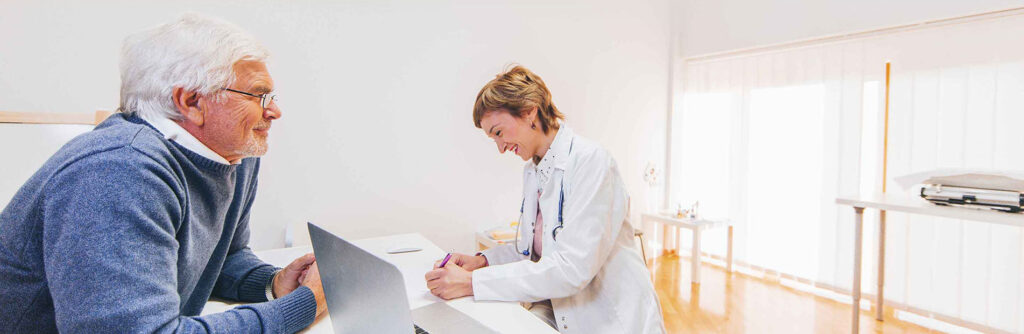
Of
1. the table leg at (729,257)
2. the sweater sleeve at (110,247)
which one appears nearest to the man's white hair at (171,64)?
the sweater sleeve at (110,247)

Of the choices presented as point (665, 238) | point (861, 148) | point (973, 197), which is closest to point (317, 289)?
point (973, 197)

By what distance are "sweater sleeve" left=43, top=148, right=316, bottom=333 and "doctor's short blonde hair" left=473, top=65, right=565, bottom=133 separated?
92cm

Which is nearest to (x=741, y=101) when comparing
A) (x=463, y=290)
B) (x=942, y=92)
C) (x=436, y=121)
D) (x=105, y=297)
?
(x=942, y=92)

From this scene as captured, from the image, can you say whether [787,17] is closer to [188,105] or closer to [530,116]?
[530,116]

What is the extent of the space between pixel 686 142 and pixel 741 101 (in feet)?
2.04

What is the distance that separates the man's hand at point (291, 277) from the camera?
1061 millimetres

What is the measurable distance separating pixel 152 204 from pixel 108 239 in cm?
6

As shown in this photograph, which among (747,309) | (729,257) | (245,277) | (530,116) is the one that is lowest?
(747,309)

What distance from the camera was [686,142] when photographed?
4.16 meters

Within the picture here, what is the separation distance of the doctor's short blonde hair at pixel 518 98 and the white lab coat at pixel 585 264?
0.33 ft

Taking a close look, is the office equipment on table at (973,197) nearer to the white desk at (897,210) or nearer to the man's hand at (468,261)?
the white desk at (897,210)

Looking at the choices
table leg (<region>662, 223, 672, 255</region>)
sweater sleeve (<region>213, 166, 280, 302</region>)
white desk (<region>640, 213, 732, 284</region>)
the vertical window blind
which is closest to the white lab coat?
sweater sleeve (<region>213, 166, 280, 302</region>)

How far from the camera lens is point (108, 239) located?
0.58 m

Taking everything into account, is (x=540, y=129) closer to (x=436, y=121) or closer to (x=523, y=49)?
(x=436, y=121)
